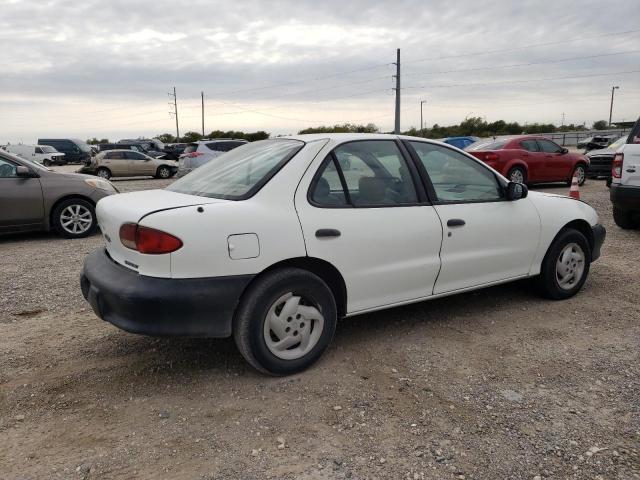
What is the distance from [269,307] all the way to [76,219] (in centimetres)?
604

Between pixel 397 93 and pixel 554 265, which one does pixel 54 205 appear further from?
pixel 397 93

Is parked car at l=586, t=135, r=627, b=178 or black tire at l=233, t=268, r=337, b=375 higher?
parked car at l=586, t=135, r=627, b=178

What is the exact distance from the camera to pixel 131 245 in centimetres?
309

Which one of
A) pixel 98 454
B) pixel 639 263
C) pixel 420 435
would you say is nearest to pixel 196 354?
pixel 98 454

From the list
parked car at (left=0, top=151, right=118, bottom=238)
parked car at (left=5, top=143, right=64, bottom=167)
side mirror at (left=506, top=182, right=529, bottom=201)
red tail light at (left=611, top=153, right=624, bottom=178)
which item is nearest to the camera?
side mirror at (left=506, top=182, right=529, bottom=201)

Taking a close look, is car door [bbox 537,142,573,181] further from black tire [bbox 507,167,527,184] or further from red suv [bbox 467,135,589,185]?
black tire [bbox 507,167,527,184]

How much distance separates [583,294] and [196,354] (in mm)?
3581

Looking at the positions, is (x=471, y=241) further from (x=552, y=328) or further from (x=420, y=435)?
(x=420, y=435)

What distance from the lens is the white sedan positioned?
3.00 m

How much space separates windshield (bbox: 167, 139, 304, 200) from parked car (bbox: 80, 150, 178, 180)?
811 inches

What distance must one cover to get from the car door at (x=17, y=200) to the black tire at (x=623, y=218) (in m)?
8.62

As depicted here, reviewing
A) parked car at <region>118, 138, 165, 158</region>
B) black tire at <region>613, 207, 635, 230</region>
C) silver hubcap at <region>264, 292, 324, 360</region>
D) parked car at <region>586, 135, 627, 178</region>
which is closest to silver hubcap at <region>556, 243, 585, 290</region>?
silver hubcap at <region>264, 292, 324, 360</region>

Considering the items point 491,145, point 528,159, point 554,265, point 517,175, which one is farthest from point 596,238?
point 528,159

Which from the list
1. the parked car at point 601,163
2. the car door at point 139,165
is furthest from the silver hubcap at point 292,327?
the car door at point 139,165
